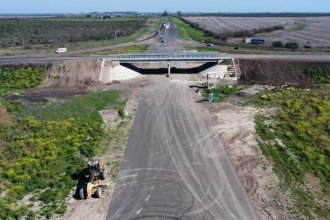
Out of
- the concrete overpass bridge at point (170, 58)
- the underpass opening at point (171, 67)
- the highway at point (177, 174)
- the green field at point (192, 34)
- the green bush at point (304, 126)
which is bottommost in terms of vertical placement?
the highway at point (177, 174)

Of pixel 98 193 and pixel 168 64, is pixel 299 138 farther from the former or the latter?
pixel 168 64

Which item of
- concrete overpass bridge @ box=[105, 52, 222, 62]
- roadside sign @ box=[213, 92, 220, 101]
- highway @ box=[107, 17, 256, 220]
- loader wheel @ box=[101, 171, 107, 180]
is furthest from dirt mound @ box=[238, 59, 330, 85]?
loader wheel @ box=[101, 171, 107, 180]

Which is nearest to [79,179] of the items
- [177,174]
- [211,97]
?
[177,174]

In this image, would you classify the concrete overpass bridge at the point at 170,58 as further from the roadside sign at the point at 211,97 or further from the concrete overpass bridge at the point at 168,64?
the roadside sign at the point at 211,97

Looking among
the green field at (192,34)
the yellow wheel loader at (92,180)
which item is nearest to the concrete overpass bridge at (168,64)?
the yellow wheel loader at (92,180)

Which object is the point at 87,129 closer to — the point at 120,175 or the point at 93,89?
the point at 120,175
